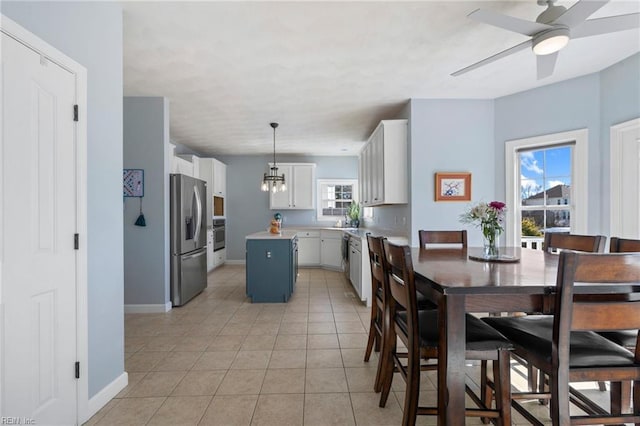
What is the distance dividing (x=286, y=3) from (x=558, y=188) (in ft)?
11.7

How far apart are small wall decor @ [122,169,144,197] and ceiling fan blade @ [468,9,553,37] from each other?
146 inches

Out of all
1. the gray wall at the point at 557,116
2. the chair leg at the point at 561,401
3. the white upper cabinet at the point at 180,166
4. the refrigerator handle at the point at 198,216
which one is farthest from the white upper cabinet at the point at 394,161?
the white upper cabinet at the point at 180,166

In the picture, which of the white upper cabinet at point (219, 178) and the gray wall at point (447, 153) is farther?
the white upper cabinet at point (219, 178)

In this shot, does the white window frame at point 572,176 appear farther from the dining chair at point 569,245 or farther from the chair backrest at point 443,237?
the chair backrest at point 443,237

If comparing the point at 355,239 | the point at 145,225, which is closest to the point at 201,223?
the point at 145,225

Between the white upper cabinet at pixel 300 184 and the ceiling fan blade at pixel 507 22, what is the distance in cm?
534

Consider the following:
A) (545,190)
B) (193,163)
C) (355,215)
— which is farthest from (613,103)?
(193,163)

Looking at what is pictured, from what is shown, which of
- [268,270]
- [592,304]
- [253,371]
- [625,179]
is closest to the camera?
[592,304]

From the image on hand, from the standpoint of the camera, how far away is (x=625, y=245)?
75.0 inches

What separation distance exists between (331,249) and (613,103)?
473cm

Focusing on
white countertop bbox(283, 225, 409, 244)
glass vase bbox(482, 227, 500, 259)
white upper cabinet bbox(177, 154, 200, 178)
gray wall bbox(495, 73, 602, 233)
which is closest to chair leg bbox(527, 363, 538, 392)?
glass vase bbox(482, 227, 500, 259)

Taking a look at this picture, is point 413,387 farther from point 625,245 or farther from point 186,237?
point 186,237

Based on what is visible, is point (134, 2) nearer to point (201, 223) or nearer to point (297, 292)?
point (201, 223)

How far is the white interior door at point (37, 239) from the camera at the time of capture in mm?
1395
